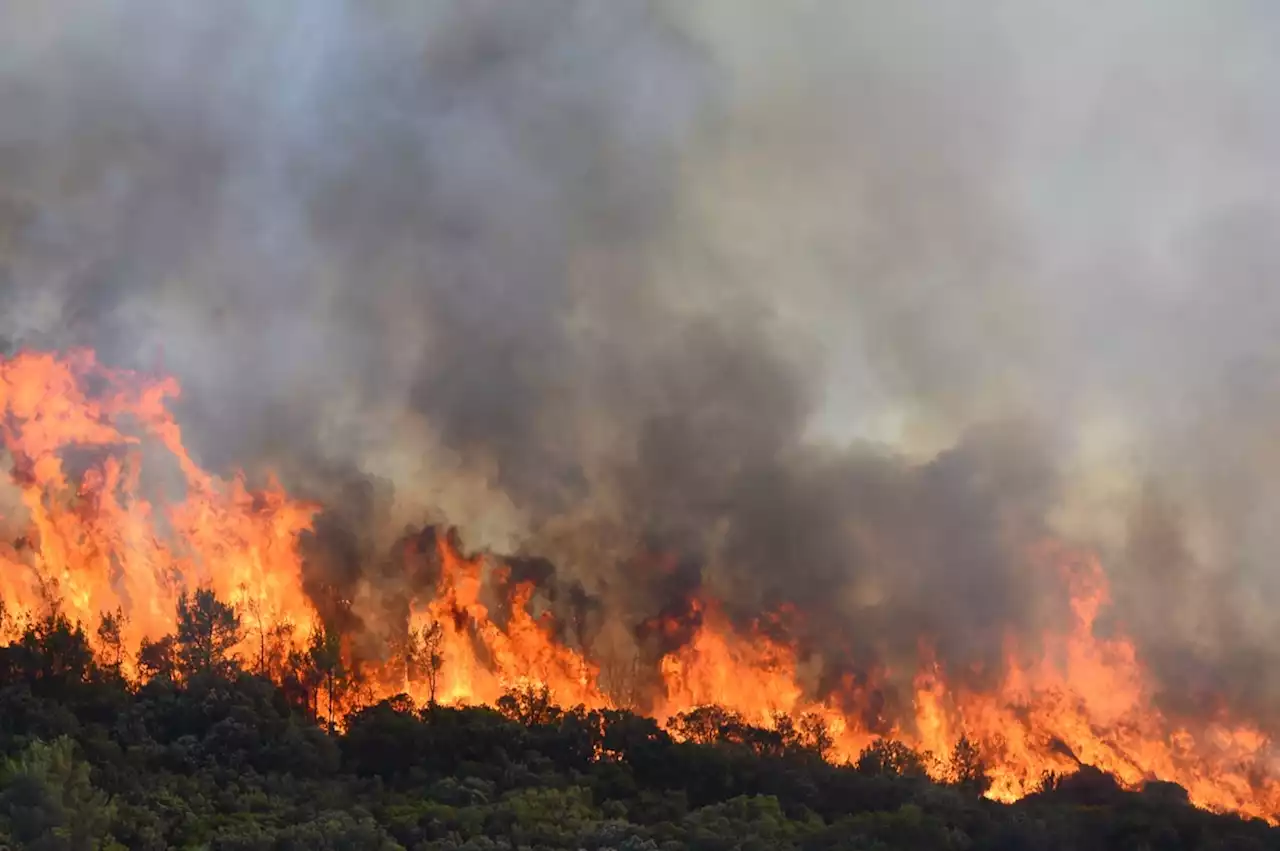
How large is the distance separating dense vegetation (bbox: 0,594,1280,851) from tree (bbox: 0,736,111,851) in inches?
2.2

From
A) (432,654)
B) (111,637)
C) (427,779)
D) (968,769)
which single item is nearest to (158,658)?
(111,637)

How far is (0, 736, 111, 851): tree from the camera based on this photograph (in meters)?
35.7

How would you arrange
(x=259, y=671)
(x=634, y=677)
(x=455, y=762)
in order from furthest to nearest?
(x=634, y=677) < (x=259, y=671) < (x=455, y=762)

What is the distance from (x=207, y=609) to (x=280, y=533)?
18.4 feet

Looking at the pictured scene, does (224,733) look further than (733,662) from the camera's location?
No

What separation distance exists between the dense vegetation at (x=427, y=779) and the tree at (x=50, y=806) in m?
0.05

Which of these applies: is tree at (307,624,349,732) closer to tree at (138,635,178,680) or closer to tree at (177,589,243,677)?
tree at (177,589,243,677)

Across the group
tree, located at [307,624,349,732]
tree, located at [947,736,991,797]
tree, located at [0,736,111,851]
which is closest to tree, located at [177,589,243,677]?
tree, located at [307,624,349,732]

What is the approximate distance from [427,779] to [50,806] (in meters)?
13.6

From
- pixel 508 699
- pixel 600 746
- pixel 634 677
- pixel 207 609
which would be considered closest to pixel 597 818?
pixel 600 746

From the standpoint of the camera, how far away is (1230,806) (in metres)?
55.0

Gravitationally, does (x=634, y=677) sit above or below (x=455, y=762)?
above

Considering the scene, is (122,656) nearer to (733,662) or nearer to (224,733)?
(224,733)

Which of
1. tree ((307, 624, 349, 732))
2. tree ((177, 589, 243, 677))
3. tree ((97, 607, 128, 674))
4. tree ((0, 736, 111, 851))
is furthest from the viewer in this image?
tree ((307, 624, 349, 732))
